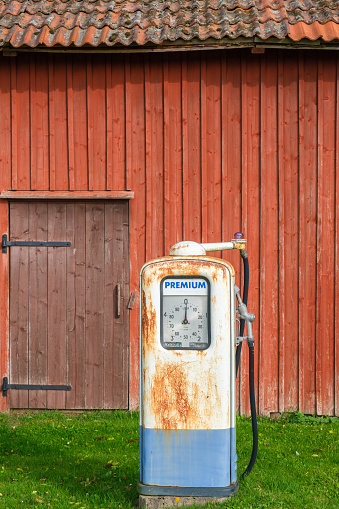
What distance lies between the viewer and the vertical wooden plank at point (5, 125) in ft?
22.6

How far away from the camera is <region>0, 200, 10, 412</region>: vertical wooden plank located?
22.5 feet

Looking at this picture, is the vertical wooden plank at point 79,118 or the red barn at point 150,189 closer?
the red barn at point 150,189

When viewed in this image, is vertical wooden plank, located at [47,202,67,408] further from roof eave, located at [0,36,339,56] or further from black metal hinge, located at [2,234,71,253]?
roof eave, located at [0,36,339,56]

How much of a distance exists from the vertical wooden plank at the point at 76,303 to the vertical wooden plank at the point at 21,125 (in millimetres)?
657

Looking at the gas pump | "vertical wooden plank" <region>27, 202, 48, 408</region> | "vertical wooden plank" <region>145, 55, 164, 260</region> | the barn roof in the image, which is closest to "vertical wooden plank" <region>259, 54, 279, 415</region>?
the barn roof

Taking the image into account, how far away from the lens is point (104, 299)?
6836 millimetres

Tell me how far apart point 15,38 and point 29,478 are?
15.0 ft

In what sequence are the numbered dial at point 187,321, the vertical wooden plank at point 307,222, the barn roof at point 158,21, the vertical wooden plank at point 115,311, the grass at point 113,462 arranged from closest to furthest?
the numbered dial at point 187,321 → the grass at point 113,462 → the barn roof at point 158,21 → the vertical wooden plank at point 307,222 → the vertical wooden plank at point 115,311

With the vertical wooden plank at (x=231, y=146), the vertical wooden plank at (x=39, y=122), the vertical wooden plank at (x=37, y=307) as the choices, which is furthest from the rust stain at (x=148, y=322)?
the vertical wooden plank at (x=39, y=122)

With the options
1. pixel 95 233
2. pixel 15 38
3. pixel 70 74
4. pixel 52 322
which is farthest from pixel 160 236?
pixel 15 38

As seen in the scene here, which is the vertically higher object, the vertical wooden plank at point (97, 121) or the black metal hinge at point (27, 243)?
the vertical wooden plank at point (97, 121)

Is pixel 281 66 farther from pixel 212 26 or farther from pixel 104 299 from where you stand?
pixel 104 299

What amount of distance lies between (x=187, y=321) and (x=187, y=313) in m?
0.06

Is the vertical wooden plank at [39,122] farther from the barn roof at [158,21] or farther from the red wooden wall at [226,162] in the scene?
the barn roof at [158,21]
